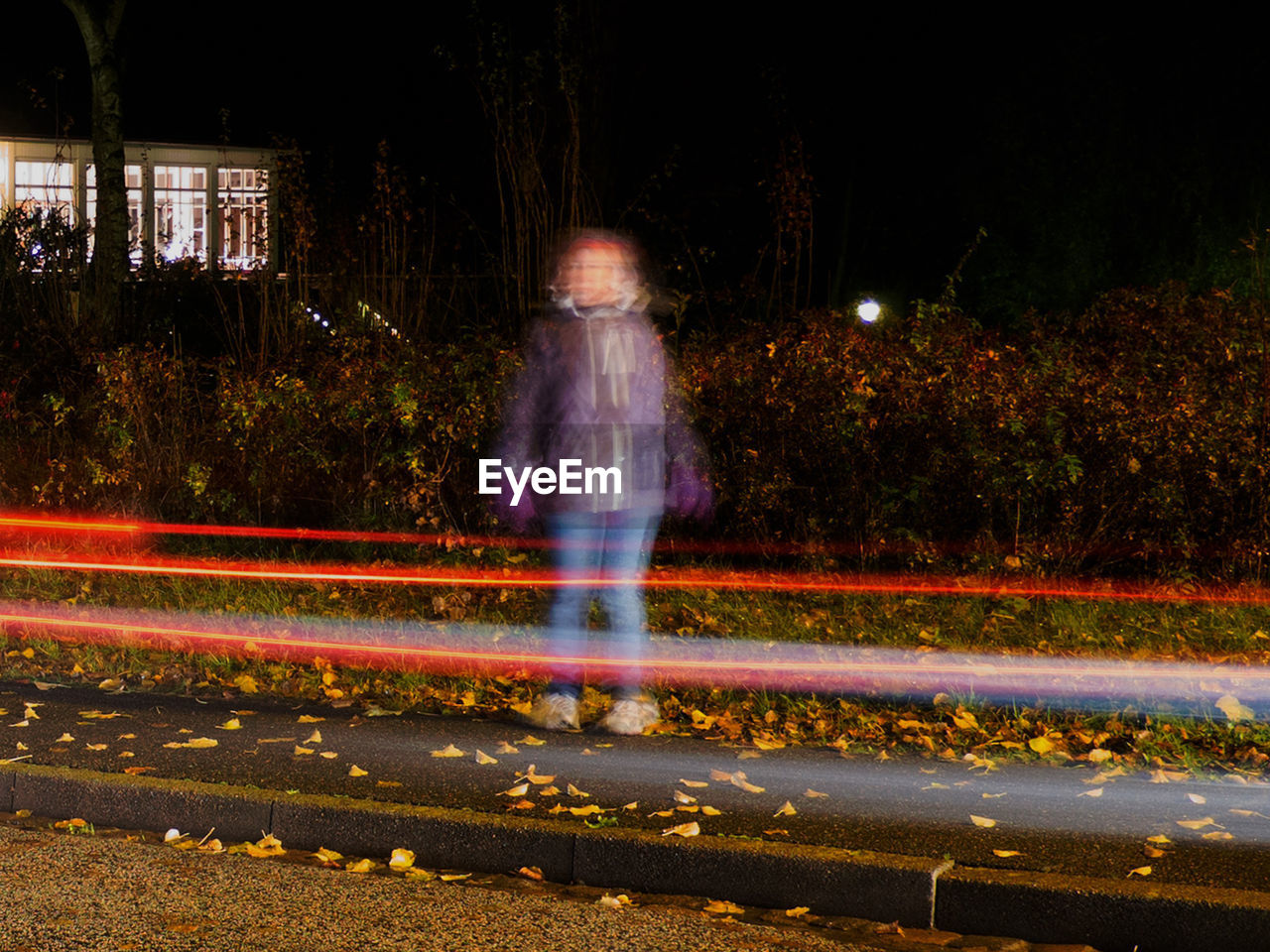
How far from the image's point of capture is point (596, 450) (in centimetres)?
626

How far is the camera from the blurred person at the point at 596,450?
6266mm

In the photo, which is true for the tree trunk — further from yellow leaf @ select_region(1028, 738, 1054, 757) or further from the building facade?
yellow leaf @ select_region(1028, 738, 1054, 757)

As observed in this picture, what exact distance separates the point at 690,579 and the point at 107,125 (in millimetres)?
13384

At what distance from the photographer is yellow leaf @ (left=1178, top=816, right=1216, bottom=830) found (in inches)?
201

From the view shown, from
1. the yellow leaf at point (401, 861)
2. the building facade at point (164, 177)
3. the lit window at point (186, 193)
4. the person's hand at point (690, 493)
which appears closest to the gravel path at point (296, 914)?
the yellow leaf at point (401, 861)

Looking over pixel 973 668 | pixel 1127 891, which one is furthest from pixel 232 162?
pixel 1127 891

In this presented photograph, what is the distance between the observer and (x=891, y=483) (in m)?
8.70

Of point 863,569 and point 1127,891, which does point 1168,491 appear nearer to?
point 863,569

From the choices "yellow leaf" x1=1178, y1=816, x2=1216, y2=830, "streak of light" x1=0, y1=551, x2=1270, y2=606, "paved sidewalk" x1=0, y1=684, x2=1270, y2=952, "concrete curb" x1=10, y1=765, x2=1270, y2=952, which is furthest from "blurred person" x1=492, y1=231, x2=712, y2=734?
"yellow leaf" x1=1178, y1=816, x2=1216, y2=830

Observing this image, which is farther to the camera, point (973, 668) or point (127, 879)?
point (973, 668)

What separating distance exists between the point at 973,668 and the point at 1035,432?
1704mm

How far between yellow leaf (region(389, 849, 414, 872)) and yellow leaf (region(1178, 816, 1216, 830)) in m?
2.47

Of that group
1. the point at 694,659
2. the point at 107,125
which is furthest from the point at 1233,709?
the point at 107,125

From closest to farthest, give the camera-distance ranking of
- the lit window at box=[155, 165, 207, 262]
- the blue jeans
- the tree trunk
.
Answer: the blue jeans, the tree trunk, the lit window at box=[155, 165, 207, 262]
